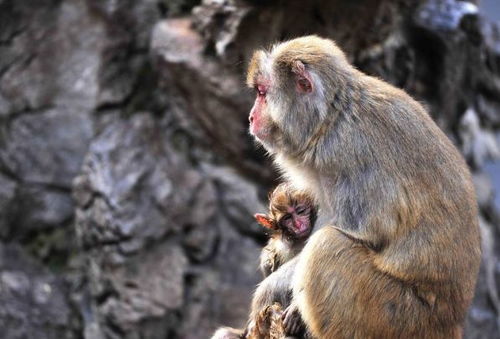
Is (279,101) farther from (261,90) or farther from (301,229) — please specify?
(301,229)

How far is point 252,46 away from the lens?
5.99 m

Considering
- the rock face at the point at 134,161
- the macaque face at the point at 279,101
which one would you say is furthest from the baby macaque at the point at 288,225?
the rock face at the point at 134,161

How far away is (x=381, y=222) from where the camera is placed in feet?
11.4

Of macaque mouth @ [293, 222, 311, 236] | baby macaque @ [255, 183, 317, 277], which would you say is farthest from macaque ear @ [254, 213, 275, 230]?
macaque mouth @ [293, 222, 311, 236]

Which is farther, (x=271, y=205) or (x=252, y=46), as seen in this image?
(x=252, y=46)

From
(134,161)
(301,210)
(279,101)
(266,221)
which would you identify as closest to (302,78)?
(279,101)

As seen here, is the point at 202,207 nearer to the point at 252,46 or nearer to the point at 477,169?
the point at 252,46

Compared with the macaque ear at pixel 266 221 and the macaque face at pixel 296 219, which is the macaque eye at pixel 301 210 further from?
the macaque ear at pixel 266 221

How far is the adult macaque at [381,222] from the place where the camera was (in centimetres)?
344

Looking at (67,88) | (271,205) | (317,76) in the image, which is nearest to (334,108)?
(317,76)

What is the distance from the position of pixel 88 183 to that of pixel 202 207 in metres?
0.89

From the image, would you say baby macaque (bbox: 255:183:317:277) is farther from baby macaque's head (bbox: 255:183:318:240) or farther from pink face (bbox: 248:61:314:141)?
pink face (bbox: 248:61:314:141)

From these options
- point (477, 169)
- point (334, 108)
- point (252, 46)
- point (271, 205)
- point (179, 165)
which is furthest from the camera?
point (477, 169)

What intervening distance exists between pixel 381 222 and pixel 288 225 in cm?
57
